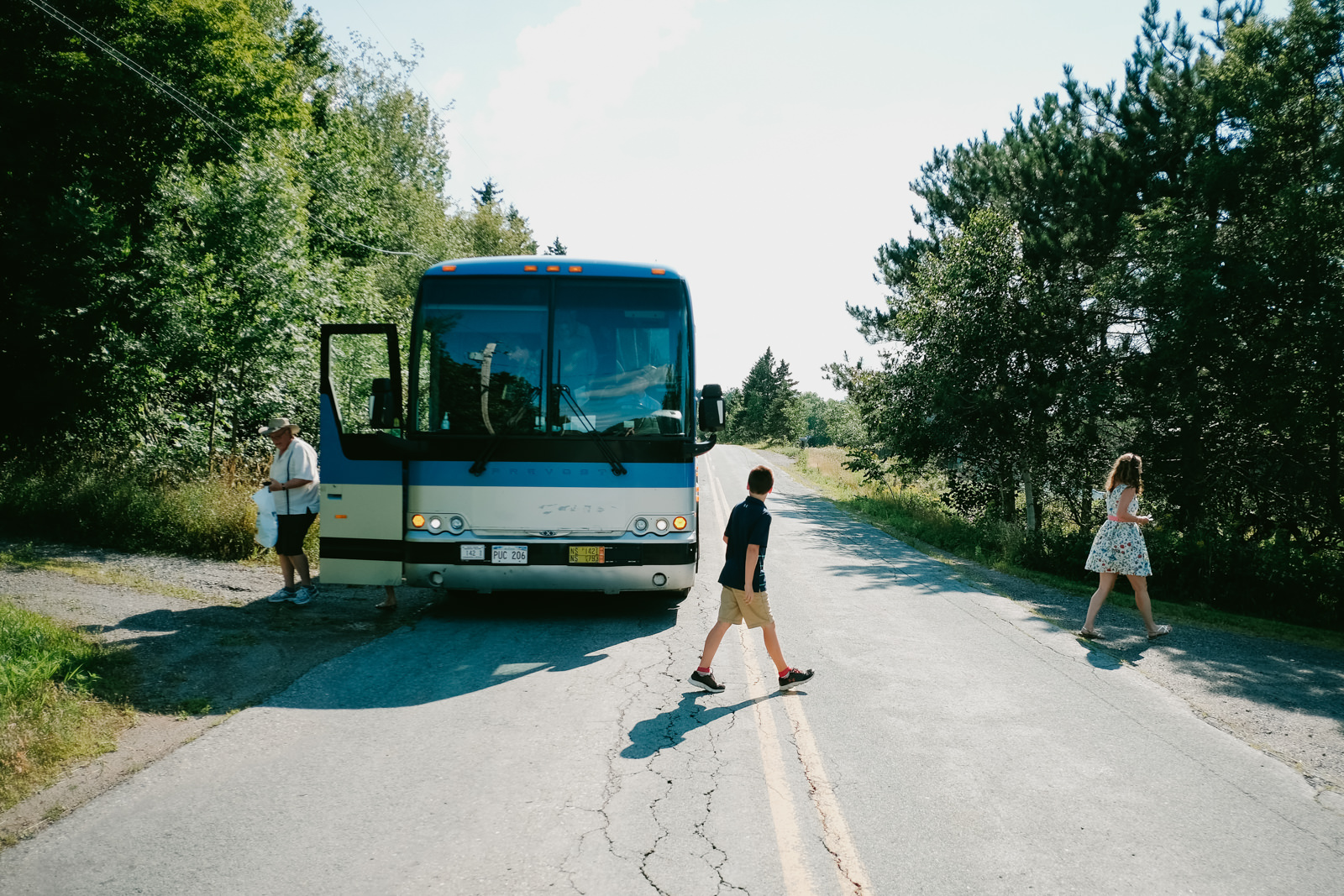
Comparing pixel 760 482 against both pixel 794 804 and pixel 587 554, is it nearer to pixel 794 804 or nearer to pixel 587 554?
pixel 794 804

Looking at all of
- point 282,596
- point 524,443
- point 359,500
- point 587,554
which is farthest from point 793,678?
point 282,596

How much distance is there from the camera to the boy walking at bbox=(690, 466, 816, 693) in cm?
548

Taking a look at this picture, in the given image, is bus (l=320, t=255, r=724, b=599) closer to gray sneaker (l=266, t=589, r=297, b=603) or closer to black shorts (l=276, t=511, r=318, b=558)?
black shorts (l=276, t=511, r=318, b=558)

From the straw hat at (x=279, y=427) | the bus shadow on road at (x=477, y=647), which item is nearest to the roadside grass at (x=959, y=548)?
the bus shadow on road at (x=477, y=647)

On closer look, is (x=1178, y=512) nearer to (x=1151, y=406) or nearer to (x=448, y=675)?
(x=1151, y=406)

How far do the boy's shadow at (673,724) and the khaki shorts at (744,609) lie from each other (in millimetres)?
542

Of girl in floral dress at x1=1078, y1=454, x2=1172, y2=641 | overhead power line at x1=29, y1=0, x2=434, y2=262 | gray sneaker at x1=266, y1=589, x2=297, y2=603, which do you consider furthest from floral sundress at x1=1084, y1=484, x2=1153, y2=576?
overhead power line at x1=29, y1=0, x2=434, y2=262

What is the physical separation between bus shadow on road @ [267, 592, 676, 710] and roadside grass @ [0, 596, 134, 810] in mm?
989

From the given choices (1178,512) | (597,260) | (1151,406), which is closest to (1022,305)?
(1151,406)

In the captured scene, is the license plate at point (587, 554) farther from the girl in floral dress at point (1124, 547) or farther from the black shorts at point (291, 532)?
the girl in floral dress at point (1124, 547)

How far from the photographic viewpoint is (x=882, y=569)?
12008 mm

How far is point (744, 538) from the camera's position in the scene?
18.2 feet

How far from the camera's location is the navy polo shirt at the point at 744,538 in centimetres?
550

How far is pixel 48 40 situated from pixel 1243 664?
21.0 m
